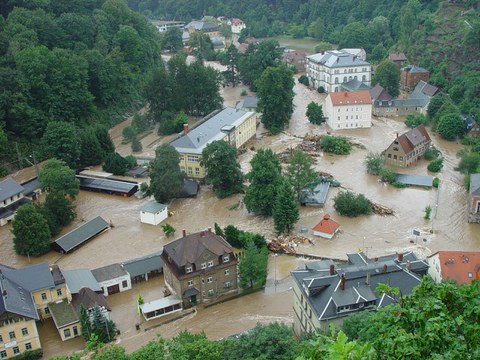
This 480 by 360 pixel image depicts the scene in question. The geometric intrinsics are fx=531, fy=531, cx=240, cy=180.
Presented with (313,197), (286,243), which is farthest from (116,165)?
(286,243)

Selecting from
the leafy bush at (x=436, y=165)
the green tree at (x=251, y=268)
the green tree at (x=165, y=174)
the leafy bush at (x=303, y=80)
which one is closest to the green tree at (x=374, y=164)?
the leafy bush at (x=436, y=165)

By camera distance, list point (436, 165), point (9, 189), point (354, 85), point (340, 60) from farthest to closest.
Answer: point (340, 60)
point (354, 85)
point (436, 165)
point (9, 189)

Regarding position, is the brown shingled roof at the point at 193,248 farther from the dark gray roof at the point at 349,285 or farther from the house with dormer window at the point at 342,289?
the dark gray roof at the point at 349,285

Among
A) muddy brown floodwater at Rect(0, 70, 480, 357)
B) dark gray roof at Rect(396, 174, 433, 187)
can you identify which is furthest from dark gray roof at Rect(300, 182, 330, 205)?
dark gray roof at Rect(396, 174, 433, 187)

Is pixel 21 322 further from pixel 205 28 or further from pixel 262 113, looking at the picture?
pixel 205 28

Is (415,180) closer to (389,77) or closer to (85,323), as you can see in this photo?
(389,77)

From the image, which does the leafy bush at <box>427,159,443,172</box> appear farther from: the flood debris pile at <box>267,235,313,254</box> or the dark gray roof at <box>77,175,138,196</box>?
the dark gray roof at <box>77,175,138,196</box>
